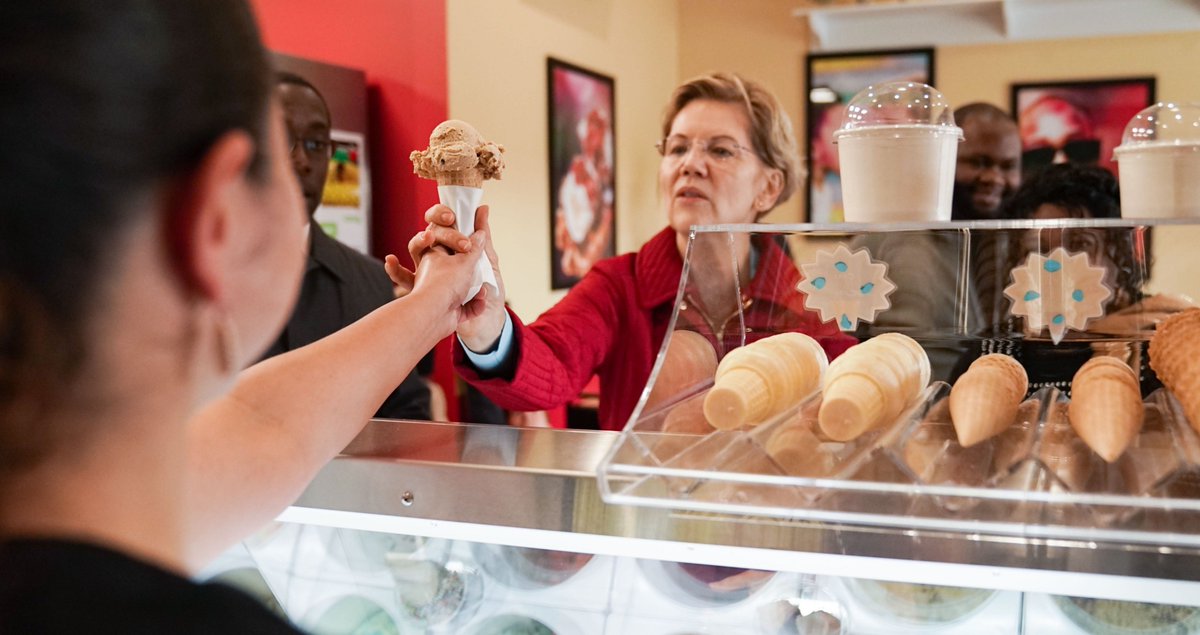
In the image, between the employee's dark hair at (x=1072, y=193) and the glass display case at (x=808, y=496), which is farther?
the employee's dark hair at (x=1072, y=193)

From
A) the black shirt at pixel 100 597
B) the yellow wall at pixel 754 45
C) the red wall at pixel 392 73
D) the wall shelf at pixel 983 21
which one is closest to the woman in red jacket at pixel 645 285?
the black shirt at pixel 100 597

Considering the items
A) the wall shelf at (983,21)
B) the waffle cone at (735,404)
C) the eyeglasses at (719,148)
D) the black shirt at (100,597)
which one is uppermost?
the wall shelf at (983,21)

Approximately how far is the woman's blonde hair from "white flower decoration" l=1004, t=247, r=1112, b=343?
1229 millimetres

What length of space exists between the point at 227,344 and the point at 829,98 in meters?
5.05

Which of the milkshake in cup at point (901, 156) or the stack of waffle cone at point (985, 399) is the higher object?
the milkshake in cup at point (901, 156)

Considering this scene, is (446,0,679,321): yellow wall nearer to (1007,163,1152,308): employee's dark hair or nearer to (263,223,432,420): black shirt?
(263,223,432,420): black shirt

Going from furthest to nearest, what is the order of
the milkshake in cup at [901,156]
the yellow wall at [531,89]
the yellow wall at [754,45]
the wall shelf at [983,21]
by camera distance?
the yellow wall at [754,45], the wall shelf at [983,21], the yellow wall at [531,89], the milkshake in cup at [901,156]

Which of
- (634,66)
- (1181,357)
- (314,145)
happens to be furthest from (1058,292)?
(634,66)

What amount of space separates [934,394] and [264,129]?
661mm

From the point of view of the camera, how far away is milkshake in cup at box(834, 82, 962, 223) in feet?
3.26

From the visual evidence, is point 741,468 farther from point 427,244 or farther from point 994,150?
point 994,150

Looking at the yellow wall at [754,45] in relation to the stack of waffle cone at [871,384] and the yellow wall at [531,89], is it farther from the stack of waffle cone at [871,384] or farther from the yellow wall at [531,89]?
the stack of waffle cone at [871,384]

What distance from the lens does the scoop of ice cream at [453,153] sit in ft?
3.42

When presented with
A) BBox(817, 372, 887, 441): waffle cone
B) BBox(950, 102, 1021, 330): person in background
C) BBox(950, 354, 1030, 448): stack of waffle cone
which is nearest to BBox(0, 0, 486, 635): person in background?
BBox(817, 372, 887, 441): waffle cone
